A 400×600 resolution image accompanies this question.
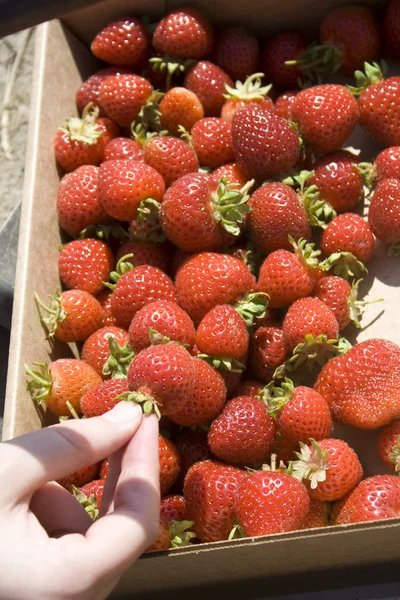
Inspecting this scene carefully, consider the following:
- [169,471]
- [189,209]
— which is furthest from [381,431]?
[189,209]

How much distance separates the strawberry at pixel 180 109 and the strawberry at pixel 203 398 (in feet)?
1.99

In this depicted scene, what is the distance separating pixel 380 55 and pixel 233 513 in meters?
1.09

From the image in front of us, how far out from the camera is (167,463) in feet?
3.62

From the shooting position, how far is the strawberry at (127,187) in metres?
1.27

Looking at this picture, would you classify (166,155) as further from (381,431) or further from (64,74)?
(381,431)

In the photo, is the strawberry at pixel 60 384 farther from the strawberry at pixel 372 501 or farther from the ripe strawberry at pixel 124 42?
the ripe strawberry at pixel 124 42

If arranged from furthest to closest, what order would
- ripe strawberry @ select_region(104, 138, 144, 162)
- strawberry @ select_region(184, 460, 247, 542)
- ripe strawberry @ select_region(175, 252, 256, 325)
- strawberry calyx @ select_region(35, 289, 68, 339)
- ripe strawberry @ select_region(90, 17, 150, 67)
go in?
ripe strawberry @ select_region(90, 17, 150, 67) → ripe strawberry @ select_region(104, 138, 144, 162) → strawberry calyx @ select_region(35, 289, 68, 339) → ripe strawberry @ select_region(175, 252, 256, 325) → strawberry @ select_region(184, 460, 247, 542)

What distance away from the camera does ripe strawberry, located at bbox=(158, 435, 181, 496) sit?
1101 millimetres

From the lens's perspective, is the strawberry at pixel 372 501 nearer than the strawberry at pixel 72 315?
Yes

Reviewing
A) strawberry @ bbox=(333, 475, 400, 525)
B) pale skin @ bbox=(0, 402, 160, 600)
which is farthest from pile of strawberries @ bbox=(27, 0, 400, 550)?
pale skin @ bbox=(0, 402, 160, 600)

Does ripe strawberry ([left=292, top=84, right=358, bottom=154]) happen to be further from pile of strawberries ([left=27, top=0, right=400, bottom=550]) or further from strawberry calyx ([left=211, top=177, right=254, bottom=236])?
strawberry calyx ([left=211, top=177, right=254, bottom=236])

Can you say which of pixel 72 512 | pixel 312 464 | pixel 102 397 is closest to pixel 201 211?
pixel 102 397

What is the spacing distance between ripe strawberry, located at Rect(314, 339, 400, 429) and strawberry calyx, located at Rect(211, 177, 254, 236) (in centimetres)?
32

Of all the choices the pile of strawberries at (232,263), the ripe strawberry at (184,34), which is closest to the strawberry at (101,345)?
the pile of strawberries at (232,263)
